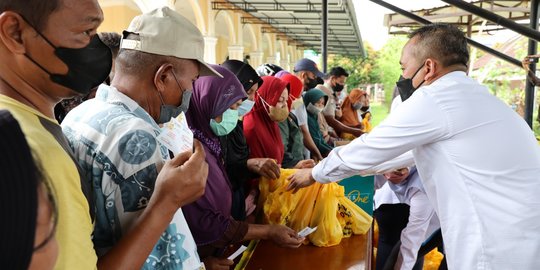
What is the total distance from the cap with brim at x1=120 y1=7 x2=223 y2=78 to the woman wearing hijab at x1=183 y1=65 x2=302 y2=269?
0.58 metres

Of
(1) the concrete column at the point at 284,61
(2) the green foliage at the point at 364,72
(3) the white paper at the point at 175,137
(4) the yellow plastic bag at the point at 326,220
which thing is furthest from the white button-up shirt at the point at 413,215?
(1) the concrete column at the point at 284,61

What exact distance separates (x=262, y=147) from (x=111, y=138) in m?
1.65

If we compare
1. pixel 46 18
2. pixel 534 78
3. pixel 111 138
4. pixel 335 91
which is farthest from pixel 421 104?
pixel 335 91

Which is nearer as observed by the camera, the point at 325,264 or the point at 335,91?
the point at 325,264

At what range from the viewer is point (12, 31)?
24.1 inches

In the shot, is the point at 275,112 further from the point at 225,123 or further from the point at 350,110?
the point at 350,110

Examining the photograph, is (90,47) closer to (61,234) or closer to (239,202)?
(61,234)

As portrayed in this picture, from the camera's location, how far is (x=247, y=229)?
1604 millimetres

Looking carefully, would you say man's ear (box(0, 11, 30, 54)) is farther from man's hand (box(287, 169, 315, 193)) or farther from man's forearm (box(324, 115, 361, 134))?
man's forearm (box(324, 115, 361, 134))

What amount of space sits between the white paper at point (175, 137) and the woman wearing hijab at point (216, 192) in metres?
0.29

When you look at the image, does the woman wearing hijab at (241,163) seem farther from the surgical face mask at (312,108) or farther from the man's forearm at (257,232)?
the surgical face mask at (312,108)

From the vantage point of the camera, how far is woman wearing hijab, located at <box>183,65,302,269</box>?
4.72ft

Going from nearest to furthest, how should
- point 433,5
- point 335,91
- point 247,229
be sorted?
point 247,229 → point 433,5 → point 335,91

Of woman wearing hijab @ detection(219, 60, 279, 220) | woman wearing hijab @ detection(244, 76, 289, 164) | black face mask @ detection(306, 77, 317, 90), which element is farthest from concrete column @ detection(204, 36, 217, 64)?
woman wearing hijab @ detection(219, 60, 279, 220)
